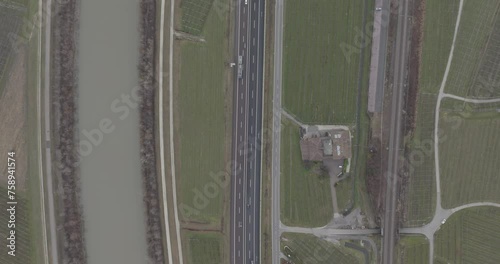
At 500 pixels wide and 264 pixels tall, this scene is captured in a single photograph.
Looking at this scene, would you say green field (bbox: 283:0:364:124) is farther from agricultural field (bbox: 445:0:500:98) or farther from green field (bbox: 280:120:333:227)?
agricultural field (bbox: 445:0:500:98)

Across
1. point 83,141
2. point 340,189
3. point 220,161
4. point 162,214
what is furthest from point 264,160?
point 83,141

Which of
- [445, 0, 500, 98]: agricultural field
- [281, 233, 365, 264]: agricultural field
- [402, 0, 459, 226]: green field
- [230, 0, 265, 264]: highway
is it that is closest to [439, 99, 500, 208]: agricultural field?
[402, 0, 459, 226]: green field

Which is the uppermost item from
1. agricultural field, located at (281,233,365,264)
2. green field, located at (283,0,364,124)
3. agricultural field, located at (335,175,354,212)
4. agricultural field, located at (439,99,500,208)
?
green field, located at (283,0,364,124)

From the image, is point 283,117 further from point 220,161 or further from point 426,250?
point 426,250

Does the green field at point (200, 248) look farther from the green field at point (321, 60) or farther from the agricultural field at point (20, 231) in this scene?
the green field at point (321, 60)

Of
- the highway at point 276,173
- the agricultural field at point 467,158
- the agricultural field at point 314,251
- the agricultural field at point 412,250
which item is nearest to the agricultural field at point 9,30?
the highway at point 276,173

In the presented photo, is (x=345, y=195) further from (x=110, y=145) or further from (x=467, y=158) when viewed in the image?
(x=110, y=145)
